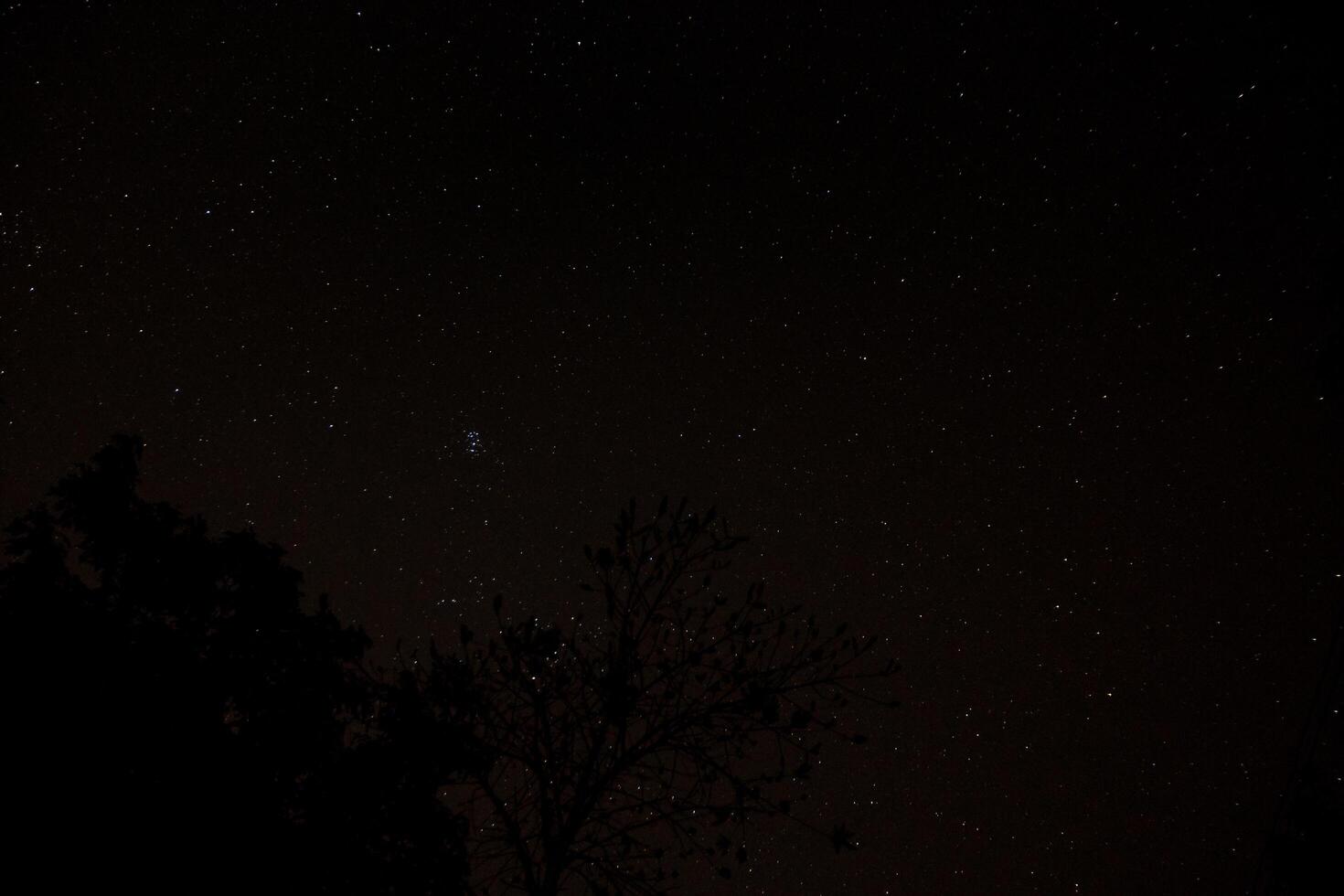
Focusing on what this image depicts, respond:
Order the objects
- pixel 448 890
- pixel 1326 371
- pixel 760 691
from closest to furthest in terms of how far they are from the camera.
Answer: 1. pixel 1326 371
2. pixel 760 691
3. pixel 448 890

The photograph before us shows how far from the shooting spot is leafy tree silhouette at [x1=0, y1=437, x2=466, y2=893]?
4.07 m

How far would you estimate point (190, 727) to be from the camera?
14.6ft

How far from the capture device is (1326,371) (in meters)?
3.66

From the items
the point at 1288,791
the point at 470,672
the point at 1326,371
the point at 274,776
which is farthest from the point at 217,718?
the point at 1288,791

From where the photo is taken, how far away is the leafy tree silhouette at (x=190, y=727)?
4066 millimetres

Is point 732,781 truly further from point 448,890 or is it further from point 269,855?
point 269,855

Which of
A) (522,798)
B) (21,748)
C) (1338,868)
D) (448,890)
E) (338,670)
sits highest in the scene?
(1338,868)

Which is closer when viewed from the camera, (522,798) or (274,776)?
(522,798)

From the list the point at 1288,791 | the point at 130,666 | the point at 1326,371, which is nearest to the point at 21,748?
the point at 130,666

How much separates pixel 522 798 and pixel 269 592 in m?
1.81

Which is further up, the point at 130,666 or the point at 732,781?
the point at 732,781

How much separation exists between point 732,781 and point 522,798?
3.42 feet

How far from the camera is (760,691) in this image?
394 centimetres

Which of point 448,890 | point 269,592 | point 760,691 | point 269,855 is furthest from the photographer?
point 269,592
